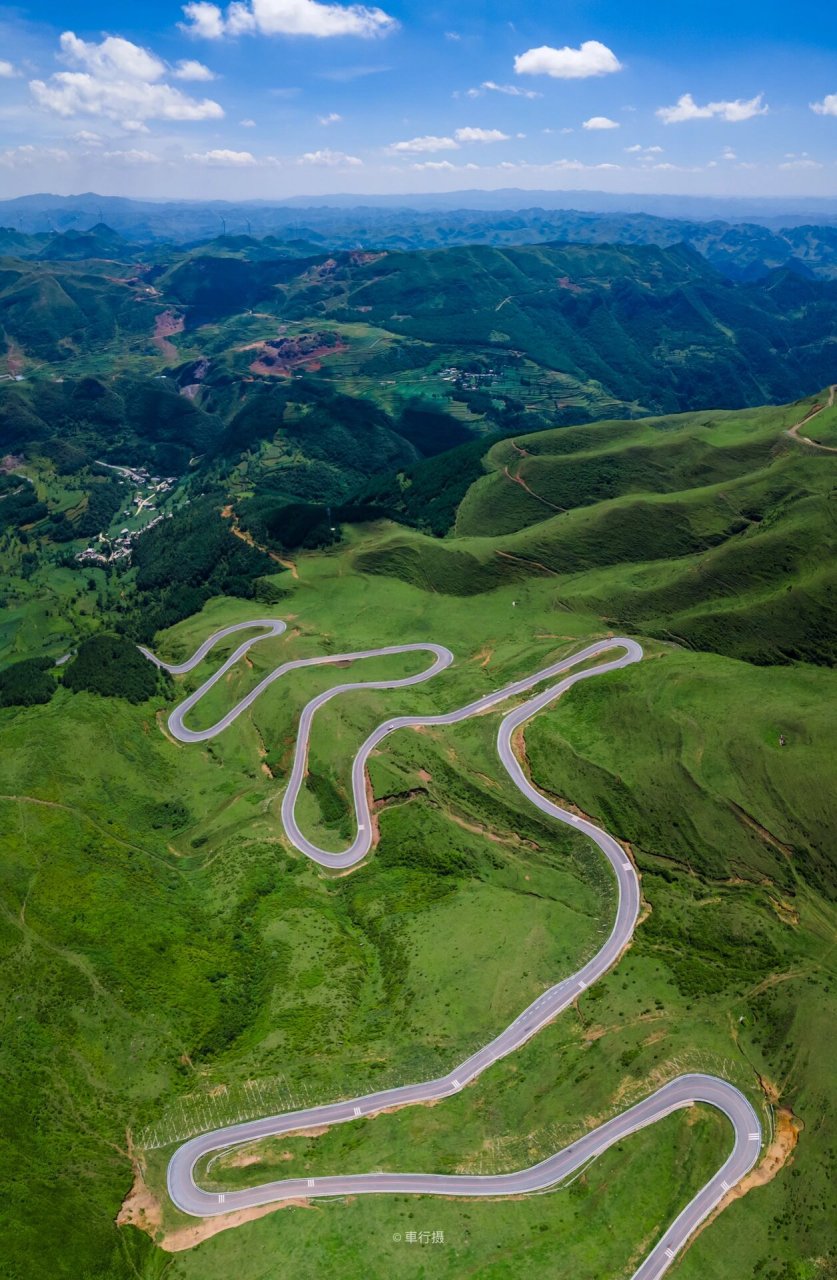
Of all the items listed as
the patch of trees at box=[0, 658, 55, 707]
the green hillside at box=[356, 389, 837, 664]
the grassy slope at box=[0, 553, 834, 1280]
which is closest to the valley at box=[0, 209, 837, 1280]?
the grassy slope at box=[0, 553, 834, 1280]

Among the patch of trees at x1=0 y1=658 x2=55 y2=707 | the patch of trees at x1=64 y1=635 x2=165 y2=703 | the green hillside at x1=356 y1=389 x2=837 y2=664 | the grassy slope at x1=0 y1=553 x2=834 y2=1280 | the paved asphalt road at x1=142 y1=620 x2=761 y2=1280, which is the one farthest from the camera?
the patch of trees at x1=64 y1=635 x2=165 y2=703

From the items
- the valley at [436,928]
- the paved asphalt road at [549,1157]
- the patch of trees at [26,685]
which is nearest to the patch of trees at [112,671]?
the valley at [436,928]

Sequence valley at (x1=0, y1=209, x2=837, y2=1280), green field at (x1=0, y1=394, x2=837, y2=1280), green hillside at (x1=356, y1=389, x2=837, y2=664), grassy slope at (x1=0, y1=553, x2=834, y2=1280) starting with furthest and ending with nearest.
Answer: green hillside at (x1=356, y1=389, x2=837, y2=664), valley at (x1=0, y1=209, x2=837, y2=1280), grassy slope at (x1=0, y1=553, x2=834, y2=1280), green field at (x1=0, y1=394, x2=837, y2=1280)

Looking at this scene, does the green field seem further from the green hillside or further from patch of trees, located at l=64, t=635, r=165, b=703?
patch of trees, located at l=64, t=635, r=165, b=703

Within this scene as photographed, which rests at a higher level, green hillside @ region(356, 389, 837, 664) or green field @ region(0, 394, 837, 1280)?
green hillside @ region(356, 389, 837, 664)

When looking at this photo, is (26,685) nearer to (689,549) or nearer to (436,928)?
(436,928)

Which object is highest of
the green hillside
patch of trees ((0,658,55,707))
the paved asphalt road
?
the green hillside
